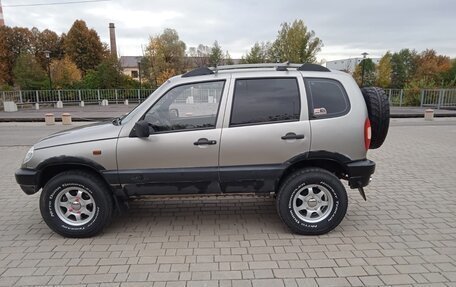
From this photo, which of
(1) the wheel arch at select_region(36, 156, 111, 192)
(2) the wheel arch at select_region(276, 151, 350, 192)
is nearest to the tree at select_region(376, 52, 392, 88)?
(2) the wheel arch at select_region(276, 151, 350, 192)

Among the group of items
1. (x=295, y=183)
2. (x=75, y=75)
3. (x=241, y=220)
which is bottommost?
(x=241, y=220)

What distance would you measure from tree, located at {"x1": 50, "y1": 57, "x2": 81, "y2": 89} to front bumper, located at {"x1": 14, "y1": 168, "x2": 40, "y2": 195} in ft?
108

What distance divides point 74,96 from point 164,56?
12192 mm

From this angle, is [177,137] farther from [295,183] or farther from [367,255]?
[367,255]

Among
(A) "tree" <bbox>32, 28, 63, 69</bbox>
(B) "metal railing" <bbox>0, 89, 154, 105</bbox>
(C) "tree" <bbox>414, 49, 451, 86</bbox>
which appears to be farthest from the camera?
(A) "tree" <bbox>32, 28, 63, 69</bbox>

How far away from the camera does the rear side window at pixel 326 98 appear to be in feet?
12.1

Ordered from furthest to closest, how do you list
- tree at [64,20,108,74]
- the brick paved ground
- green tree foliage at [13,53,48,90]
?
1. tree at [64,20,108,74]
2. green tree foliage at [13,53,48,90]
3. the brick paved ground

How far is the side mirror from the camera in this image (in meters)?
3.52

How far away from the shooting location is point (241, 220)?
4293 mm

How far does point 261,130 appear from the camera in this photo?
3.63 m

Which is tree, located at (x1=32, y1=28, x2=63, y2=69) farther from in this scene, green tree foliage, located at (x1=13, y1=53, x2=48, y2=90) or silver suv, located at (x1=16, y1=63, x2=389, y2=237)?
silver suv, located at (x1=16, y1=63, x2=389, y2=237)

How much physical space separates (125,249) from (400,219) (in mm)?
3459

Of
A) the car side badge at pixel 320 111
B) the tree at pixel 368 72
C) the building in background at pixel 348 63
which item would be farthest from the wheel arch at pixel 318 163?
the building in background at pixel 348 63

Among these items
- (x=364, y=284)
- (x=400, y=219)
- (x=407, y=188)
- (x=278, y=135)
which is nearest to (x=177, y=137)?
(x=278, y=135)
